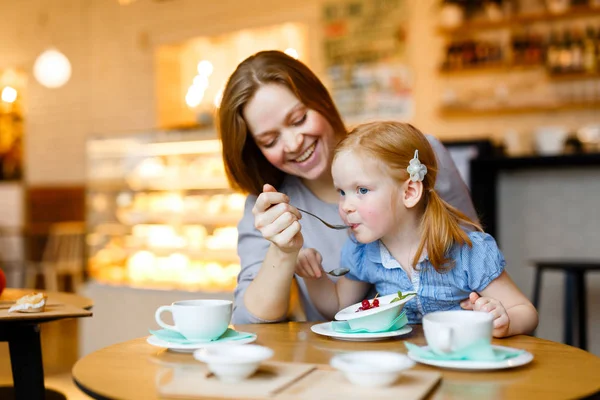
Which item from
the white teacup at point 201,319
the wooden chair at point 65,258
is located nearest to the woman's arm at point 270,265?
the white teacup at point 201,319

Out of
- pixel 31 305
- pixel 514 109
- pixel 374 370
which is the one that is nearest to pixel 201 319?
pixel 374 370

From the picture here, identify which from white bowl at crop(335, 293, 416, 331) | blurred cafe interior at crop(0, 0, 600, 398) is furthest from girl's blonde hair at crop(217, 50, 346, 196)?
blurred cafe interior at crop(0, 0, 600, 398)

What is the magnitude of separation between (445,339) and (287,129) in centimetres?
93

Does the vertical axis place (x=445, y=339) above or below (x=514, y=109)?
below

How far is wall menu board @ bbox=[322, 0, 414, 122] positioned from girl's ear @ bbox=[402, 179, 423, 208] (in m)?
4.65

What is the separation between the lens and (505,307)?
1.46 m

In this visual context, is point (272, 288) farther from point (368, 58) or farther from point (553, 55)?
point (368, 58)

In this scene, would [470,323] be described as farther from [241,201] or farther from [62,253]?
[62,253]

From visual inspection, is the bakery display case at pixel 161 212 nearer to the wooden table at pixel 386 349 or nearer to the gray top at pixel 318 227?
the gray top at pixel 318 227

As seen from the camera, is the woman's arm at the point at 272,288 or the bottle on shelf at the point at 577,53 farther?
the bottle on shelf at the point at 577,53

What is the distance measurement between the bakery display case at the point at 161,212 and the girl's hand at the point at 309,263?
3135 millimetres

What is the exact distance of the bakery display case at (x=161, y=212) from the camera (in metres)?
4.91

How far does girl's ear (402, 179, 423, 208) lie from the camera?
1548 mm

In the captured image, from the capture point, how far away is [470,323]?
→ 107 cm
